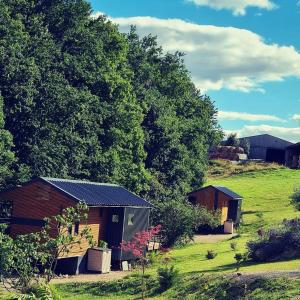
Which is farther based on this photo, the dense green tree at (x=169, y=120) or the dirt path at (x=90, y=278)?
the dense green tree at (x=169, y=120)

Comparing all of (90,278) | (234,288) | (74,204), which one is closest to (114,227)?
(74,204)

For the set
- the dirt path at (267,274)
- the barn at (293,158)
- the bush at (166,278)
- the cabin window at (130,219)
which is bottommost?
the bush at (166,278)

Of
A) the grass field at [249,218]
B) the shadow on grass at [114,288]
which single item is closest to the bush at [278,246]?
the grass field at [249,218]

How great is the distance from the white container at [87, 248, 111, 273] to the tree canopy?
8974 millimetres

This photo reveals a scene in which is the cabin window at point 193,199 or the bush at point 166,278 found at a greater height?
the cabin window at point 193,199

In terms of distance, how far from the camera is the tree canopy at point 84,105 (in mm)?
41938

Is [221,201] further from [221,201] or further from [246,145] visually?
[246,145]

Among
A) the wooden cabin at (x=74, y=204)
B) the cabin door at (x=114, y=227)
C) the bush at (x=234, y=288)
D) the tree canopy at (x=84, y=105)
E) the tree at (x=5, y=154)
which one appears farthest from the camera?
the tree canopy at (x=84, y=105)

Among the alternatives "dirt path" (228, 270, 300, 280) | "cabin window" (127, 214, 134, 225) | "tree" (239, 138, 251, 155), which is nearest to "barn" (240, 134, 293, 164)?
"tree" (239, 138, 251, 155)

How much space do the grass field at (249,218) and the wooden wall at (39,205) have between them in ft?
16.9

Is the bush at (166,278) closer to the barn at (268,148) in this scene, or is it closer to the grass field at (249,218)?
the grass field at (249,218)

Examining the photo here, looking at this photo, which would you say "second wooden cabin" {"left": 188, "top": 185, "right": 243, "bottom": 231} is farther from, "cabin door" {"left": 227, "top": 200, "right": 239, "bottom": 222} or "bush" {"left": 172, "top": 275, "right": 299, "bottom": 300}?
"bush" {"left": 172, "top": 275, "right": 299, "bottom": 300}

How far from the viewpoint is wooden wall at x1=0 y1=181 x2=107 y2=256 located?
34969 millimetres

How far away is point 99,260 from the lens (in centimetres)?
3578
